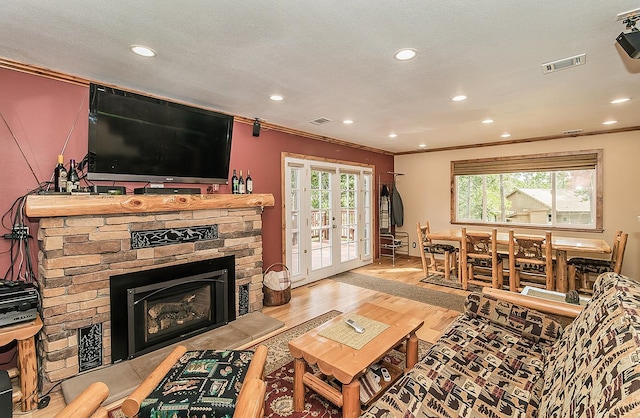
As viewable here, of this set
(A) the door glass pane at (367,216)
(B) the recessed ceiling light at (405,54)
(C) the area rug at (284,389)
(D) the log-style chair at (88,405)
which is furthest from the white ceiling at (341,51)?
(A) the door glass pane at (367,216)

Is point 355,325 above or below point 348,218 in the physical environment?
below

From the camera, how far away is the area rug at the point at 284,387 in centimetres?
196

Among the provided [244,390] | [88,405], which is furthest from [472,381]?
[88,405]

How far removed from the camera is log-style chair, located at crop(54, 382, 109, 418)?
1.20 metres

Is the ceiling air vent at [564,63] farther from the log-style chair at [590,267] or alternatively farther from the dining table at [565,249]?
the log-style chair at [590,267]

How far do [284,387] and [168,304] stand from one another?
1.42 meters

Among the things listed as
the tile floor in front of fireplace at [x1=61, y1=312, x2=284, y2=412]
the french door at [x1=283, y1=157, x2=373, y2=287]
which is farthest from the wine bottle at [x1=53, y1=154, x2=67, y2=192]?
the french door at [x1=283, y1=157, x2=373, y2=287]

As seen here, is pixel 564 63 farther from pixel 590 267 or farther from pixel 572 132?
pixel 572 132

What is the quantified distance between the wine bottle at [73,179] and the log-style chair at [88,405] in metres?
1.68

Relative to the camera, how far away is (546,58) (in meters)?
2.16

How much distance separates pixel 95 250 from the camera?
94.8 inches

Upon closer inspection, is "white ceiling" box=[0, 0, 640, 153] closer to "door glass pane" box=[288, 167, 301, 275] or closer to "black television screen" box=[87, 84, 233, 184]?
"black television screen" box=[87, 84, 233, 184]

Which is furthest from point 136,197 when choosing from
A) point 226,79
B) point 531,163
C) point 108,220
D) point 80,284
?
point 531,163

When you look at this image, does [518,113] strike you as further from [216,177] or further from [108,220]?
[108,220]
